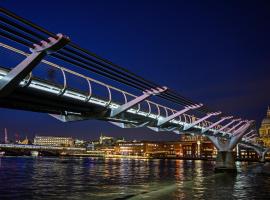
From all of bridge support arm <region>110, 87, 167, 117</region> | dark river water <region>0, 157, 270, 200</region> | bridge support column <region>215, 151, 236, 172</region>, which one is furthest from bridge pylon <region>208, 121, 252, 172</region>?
bridge support arm <region>110, 87, 167, 117</region>

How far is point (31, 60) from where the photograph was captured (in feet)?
64.6

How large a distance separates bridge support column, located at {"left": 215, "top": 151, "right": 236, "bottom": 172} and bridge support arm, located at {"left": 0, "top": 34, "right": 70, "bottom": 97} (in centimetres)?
5351

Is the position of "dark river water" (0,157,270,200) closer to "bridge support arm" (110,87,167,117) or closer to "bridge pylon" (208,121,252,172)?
"bridge pylon" (208,121,252,172)

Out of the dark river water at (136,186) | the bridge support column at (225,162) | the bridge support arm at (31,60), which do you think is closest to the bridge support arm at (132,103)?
the dark river water at (136,186)

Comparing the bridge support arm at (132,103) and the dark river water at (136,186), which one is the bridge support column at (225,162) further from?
the bridge support arm at (132,103)

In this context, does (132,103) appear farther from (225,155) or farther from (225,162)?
(225,155)

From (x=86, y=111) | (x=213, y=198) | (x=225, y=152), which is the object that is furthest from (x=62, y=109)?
(x=225, y=152)

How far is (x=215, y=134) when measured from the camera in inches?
2968

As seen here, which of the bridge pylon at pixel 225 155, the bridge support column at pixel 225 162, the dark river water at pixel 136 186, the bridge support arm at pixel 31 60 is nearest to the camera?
the bridge support arm at pixel 31 60

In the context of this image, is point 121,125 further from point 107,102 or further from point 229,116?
point 229,116

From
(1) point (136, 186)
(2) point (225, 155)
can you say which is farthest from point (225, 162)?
(1) point (136, 186)

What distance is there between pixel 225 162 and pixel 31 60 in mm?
55049

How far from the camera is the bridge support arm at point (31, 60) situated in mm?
19594

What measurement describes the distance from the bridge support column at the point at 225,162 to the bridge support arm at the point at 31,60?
5351 cm
